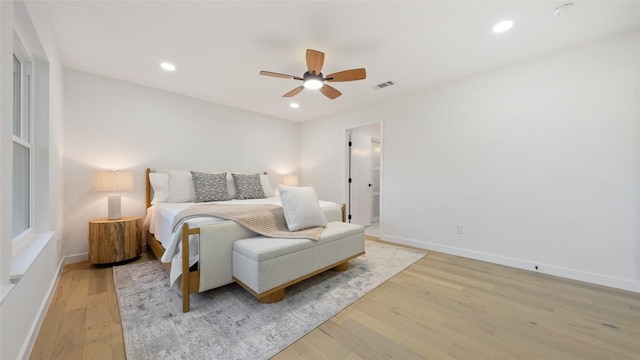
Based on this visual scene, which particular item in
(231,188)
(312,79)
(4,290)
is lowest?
(4,290)

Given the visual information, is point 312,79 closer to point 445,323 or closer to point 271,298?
point 271,298

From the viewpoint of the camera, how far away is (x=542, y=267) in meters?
2.57

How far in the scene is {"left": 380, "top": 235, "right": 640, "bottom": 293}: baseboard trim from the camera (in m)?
2.19

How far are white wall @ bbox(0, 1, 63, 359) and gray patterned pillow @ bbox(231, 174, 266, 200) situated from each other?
1954mm

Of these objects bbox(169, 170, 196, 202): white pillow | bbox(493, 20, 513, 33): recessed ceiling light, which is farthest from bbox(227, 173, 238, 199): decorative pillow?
bbox(493, 20, 513, 33): recessed ceiling light

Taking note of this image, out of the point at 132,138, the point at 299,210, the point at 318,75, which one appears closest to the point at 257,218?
the point at 299,210

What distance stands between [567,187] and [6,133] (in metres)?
4.30

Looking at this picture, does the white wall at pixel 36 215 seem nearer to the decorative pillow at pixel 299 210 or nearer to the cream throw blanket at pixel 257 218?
the cream throw blanket at pixel 257 218

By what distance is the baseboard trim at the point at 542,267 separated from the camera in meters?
2.19

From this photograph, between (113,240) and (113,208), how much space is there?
411 millimetres

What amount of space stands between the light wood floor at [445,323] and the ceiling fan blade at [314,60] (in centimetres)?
215

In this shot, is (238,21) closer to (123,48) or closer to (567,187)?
(123,48)

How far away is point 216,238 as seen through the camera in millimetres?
1954

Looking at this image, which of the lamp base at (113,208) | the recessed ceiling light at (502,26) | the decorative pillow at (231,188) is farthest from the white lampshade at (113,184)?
the recessed ceiling light at (502,26)
